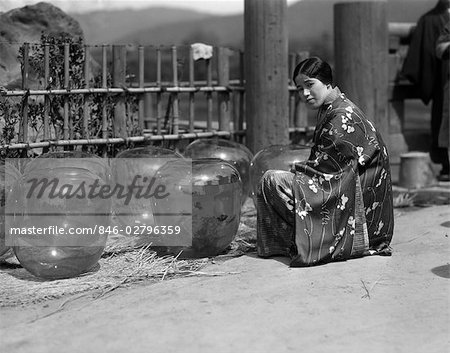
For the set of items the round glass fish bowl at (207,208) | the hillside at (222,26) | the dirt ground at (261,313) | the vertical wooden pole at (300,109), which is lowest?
the dirt ground at (261,313)

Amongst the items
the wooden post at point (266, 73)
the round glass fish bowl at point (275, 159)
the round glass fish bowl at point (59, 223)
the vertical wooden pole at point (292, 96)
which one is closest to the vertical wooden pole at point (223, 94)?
the wooden post at point (266, 73)

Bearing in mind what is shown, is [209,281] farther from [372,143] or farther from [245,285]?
[372,143]

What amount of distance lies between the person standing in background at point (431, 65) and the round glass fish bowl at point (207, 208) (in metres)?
3.72

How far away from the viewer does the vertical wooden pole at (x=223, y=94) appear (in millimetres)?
7633

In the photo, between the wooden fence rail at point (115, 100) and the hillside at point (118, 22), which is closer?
the wooden fence rail at point (115, 100)

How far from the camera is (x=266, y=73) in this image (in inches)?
288

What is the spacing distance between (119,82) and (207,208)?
195 cm

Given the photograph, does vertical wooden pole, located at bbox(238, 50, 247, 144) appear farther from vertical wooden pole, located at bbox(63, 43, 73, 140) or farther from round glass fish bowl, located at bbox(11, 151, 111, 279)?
round glass fish bowl, located at bbox(11, 151, 111, 279)

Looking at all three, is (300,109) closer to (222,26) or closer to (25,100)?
(25,100)

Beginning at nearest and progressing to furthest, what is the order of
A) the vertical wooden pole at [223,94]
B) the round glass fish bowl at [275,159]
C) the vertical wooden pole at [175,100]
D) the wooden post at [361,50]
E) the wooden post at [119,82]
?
1. the round glass fish bowl at [275,159]
2. the wooden post at [119,82]
3. the vertical wooden pole at [175,100]
4. the vertical wooden pole at [223,94]
5. the wooden post at [361,50]

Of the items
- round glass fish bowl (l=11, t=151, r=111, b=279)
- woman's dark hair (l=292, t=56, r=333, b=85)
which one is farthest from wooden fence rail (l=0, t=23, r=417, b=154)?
woman's dark hair (l=292, t=56, r=333, b=85)

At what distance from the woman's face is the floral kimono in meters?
0.06

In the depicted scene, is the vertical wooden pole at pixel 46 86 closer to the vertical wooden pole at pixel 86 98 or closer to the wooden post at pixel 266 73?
the vertical wooden pole at pixel 86 98

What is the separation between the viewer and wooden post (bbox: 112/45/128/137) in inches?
265
